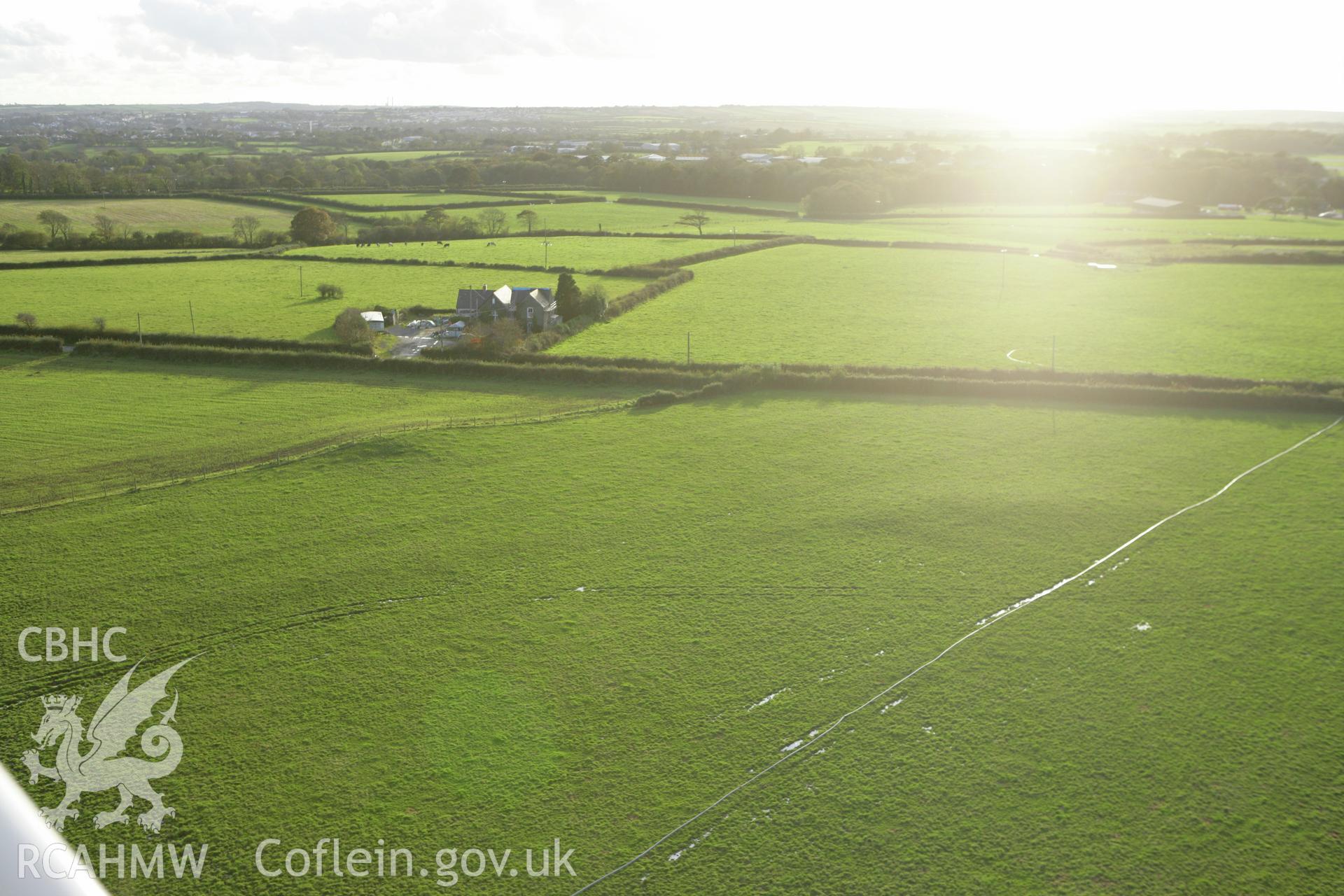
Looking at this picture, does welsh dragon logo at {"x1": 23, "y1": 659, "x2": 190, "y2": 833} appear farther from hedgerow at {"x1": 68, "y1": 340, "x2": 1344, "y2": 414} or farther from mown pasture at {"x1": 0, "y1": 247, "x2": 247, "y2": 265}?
mown pasture at {"x1": 0, "y1": 247, "x2": 247, "y2": 265}

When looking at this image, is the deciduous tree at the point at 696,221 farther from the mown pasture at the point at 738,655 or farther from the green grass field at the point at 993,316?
the mown pasture at the point at 738,655

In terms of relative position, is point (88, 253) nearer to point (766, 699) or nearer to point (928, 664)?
point (766, 699)

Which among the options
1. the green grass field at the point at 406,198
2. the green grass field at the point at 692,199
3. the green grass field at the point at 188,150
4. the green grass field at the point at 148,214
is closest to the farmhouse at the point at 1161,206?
the green grass field at the point at 692,199

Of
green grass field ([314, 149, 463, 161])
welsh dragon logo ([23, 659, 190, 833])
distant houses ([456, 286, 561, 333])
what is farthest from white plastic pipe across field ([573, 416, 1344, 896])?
green grass field ([314, 149, 463, 161])

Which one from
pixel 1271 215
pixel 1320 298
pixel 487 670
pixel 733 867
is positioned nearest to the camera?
pixel 733 867

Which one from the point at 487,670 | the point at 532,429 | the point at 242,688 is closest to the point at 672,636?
the point at 487,670

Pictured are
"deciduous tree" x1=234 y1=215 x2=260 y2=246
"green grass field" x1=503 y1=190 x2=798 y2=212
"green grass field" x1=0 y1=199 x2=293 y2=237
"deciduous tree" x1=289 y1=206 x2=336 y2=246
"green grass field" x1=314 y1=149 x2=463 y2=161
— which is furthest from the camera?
"green grass field" x1=314 y1=149 x2=463 y2=161

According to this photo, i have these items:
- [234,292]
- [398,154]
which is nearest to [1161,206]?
[234,292]

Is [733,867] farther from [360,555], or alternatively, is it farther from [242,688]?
[360,555]
